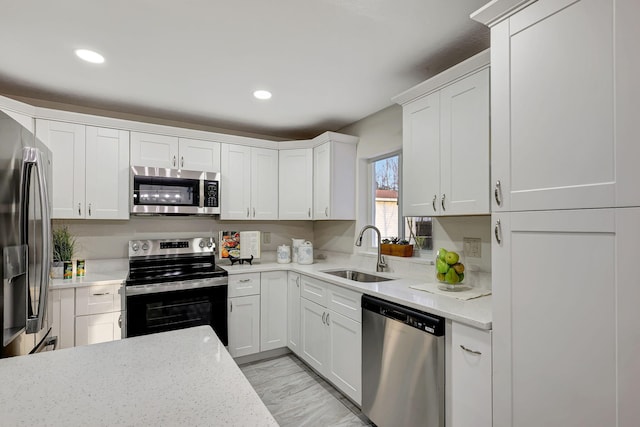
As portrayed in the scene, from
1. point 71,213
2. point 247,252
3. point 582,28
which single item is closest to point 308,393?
point 247,252

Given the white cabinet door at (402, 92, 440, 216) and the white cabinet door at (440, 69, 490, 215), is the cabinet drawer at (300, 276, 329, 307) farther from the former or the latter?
the white cabinet door at (440, 69, 490, 215)

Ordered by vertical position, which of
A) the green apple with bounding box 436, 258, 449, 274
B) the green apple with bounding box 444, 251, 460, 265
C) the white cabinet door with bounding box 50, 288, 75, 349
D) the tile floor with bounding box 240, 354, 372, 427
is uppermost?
the green apple with bounding box 444, 251, 460, 265

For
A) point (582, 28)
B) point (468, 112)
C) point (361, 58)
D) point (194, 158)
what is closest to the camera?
point (582, 28)

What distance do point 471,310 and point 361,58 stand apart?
168cm

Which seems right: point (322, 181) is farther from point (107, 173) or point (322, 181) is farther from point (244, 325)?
point (107, 173)

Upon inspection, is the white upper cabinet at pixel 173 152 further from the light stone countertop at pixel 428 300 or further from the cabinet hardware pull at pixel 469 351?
the cabinet hardware pull at pixel 469 351

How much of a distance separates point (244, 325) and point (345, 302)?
119cm

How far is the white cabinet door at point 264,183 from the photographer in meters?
3.56

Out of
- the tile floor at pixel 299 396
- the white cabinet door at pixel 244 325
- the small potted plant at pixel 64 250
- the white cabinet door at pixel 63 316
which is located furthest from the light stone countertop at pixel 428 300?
the small potted plant at pixel 64 250

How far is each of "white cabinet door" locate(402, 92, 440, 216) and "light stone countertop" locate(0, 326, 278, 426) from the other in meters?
1.62

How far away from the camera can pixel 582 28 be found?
3.80 ft

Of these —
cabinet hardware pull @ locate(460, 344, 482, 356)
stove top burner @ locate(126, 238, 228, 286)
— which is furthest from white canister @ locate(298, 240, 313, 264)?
cabinet hardware pull @ locate(460, 344, 482, 356)

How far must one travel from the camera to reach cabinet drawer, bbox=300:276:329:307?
2675 millimetres

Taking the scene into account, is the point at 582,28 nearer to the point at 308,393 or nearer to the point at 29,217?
the point at 29,217
